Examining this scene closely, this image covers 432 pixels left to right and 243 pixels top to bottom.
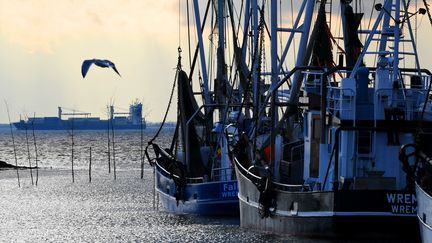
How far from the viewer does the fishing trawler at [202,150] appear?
48.6 meters

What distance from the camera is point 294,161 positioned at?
3884cm

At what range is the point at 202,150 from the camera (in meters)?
53.5

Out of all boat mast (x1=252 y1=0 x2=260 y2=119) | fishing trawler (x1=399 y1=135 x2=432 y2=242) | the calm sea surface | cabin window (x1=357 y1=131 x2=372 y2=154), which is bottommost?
the calm sea surface

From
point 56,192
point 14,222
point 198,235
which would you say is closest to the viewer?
point 198,235

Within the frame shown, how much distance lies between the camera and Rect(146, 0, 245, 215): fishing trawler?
48.6 m

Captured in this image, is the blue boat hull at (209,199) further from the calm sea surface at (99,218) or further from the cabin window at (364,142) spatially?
the cabin window at (364,142)

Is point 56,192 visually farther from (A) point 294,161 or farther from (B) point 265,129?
(A) point 294,161

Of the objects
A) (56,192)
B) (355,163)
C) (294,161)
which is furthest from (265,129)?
(56,192)

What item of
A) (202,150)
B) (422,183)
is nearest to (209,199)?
(202,150)

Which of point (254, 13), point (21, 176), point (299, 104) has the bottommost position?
point (21, 176)

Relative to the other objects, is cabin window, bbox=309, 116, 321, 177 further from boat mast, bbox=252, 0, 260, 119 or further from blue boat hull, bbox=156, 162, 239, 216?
blue boat hull, bbox=156, 162, 239, 216

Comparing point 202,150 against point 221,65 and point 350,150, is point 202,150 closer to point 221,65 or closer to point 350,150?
point 221,65

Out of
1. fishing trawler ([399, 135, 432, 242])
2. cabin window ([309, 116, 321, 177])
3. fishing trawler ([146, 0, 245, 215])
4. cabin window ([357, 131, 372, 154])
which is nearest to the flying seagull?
fishing trawler ([146, 0, 245, 215])

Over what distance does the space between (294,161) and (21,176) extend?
64757mm
